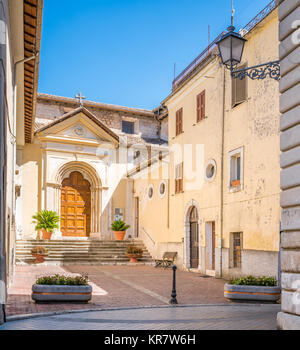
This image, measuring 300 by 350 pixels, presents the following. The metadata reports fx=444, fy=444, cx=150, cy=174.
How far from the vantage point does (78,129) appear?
26.3 metres

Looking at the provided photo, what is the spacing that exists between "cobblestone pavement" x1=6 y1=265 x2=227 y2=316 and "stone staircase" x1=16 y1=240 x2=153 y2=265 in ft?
10.6

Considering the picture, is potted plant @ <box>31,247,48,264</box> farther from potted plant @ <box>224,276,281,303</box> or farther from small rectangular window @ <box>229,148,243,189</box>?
potted plant @ <box>224,276,281,303</box>

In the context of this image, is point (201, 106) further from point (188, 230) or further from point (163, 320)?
point (163, 320)

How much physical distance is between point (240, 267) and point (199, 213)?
12.0ft

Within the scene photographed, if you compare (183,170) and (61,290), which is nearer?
(61,290)

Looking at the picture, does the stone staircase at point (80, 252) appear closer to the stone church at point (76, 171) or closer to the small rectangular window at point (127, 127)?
the stone church at point (76, 171)

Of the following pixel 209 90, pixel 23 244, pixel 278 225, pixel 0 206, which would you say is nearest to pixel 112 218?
pixel 23 244

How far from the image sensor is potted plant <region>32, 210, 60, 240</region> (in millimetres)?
23516

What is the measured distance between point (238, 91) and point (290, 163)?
33.8 feet

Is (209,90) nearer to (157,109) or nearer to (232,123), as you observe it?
(232,123)

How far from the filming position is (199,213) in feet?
62.5

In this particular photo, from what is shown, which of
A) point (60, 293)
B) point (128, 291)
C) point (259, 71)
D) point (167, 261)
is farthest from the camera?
point (167, 261)

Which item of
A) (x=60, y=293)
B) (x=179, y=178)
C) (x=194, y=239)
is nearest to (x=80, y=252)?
(x=194, y=239)
